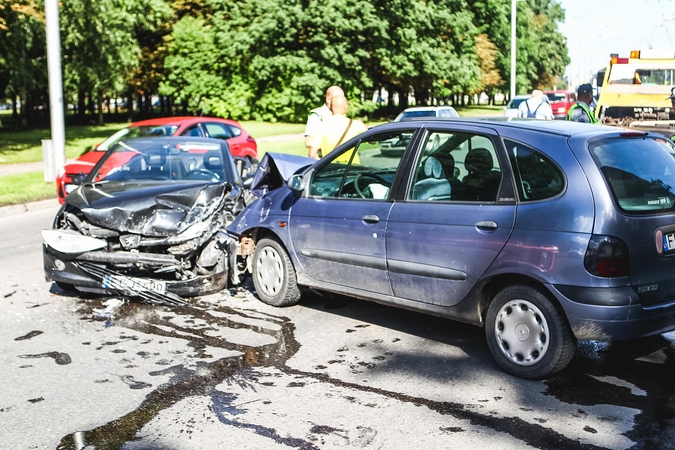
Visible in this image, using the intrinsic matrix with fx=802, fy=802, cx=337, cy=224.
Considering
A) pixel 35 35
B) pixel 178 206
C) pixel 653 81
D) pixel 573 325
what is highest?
pixel 35 35

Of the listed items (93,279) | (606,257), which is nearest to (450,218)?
(606,257)

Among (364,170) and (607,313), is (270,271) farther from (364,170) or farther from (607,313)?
(607,313)

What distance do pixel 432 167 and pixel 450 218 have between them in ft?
1.64

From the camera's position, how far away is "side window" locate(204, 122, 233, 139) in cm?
1675

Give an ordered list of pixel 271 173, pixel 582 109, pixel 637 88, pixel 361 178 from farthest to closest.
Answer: pixel 637 88, pixel 582 109, pixel 271 173, pixel 361 178

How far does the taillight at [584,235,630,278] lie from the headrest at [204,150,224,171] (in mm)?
4925

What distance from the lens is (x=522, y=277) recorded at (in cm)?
507

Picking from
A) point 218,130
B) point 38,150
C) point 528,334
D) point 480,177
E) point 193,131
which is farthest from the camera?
point 38,150

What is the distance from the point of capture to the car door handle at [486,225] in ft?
16.8

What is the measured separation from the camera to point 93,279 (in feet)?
23.2

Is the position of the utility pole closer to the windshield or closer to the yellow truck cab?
the windshield

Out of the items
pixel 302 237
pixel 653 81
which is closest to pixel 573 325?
pixel 302 237

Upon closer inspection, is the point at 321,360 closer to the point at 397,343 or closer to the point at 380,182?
the point at 397,343

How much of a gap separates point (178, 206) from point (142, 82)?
48.6 metres
